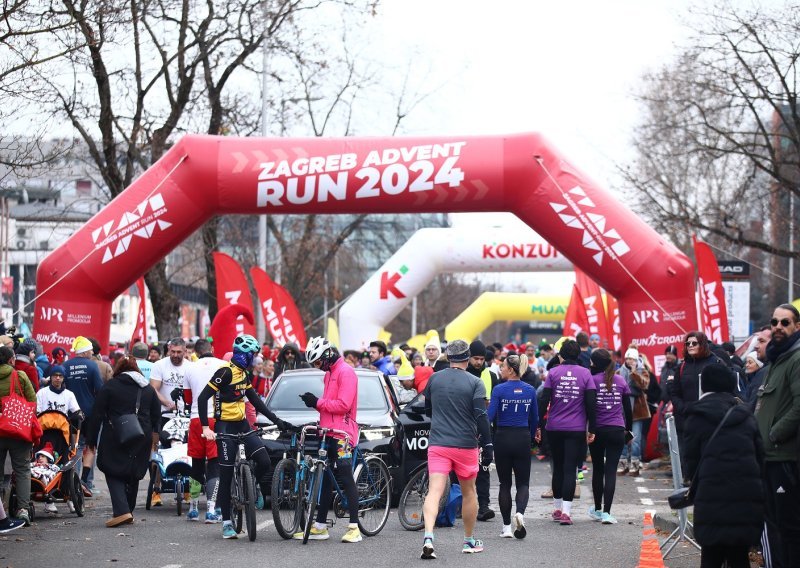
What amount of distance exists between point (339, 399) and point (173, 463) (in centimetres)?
293

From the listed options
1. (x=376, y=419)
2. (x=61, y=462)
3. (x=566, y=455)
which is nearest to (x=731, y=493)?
(x=566, y=455)

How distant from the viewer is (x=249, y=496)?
1198cm

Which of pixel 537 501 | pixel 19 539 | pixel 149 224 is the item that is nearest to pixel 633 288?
pixel 537 501

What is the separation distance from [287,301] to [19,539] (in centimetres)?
1528

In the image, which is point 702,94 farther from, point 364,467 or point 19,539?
point 19,539

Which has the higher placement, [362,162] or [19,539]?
[362,162]

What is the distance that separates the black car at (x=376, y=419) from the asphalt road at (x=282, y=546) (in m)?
1.00

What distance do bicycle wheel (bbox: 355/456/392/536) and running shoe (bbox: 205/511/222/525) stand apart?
186cm

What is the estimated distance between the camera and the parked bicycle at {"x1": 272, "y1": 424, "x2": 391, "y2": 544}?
11.9 m

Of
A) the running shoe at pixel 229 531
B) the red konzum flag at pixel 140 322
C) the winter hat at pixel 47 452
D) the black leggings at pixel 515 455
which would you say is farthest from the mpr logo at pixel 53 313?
the black leggings at pixel 515 455

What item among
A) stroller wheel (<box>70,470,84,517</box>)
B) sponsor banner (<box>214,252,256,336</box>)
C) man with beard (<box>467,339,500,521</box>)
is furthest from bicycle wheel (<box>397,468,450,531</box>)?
sponsor banner (<box>214,252,256,336</box>)

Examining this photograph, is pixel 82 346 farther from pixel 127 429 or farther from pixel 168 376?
pixel 127 429

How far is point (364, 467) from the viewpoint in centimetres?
1270

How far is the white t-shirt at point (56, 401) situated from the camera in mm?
14531
